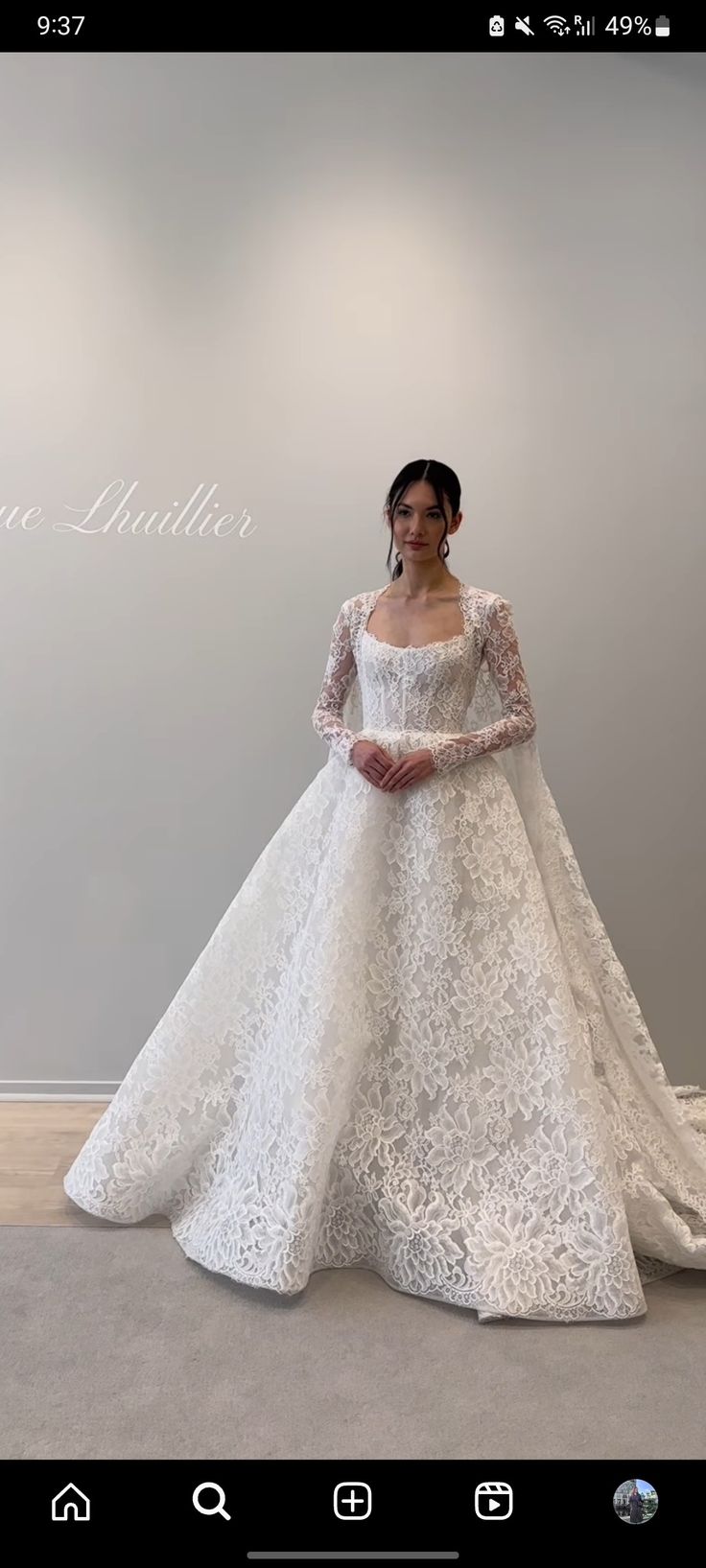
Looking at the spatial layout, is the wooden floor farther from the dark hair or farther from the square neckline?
the dark hair

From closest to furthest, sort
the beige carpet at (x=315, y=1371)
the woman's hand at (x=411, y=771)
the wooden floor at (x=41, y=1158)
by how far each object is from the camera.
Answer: the beige carpet at (x=315, y=1371) → the woman's hand at (x=411, y=771) → the wooden floor at (x=41, y=1158)

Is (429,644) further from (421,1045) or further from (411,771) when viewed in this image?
(421,1045)

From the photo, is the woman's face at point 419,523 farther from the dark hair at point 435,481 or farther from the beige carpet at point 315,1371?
the beige carpet at point 315,1371

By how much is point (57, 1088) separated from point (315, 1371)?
5.37 feet

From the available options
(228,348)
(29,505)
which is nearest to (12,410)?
(29,505)

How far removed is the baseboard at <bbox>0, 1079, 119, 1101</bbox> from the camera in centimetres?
339

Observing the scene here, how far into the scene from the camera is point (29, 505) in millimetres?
3270

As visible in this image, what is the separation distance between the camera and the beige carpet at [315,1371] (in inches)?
70.5

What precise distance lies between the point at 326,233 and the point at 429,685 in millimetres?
1507
